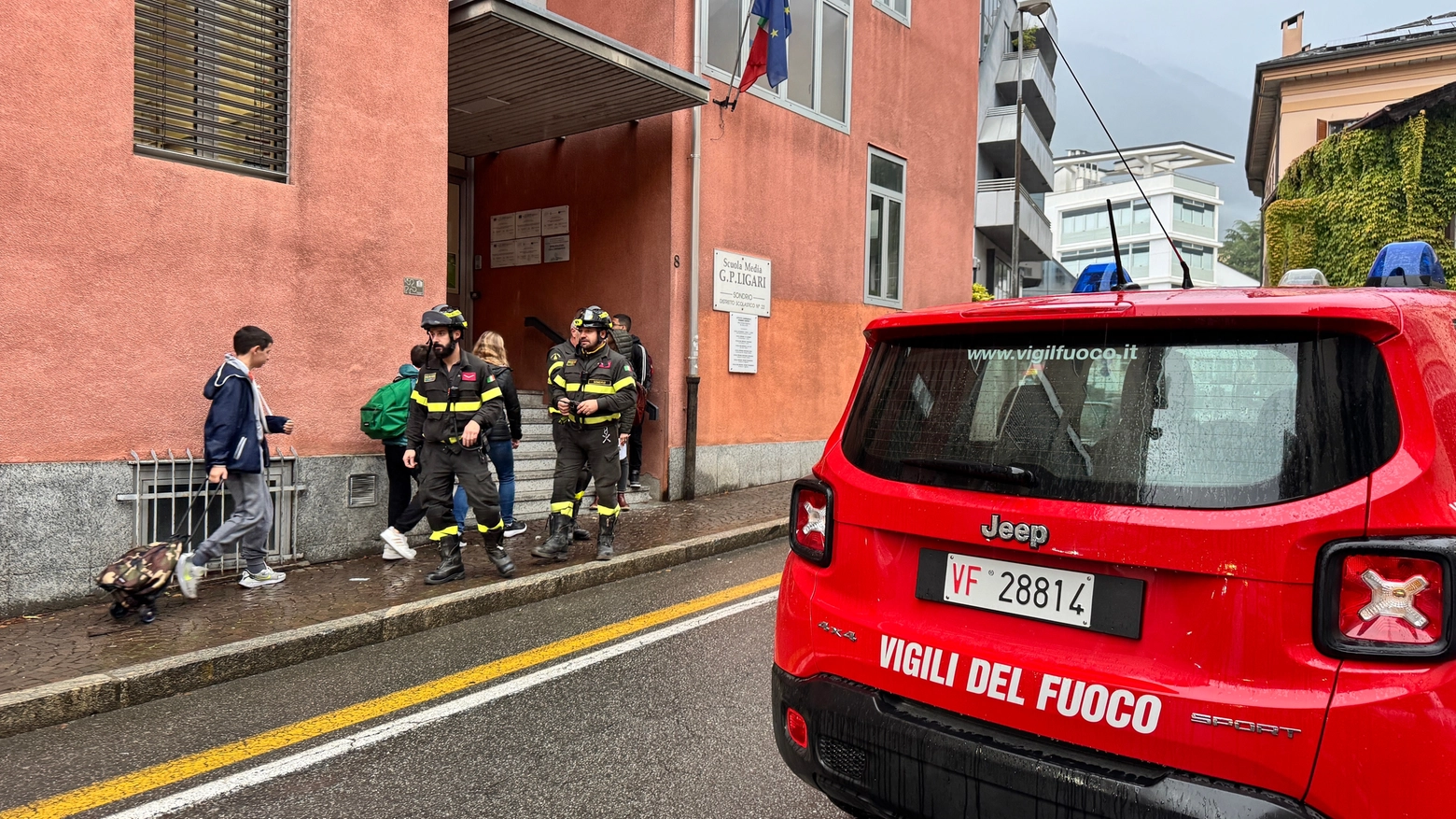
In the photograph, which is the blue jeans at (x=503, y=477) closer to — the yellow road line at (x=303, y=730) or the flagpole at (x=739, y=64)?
the yellow road line at (x=303, y=730)

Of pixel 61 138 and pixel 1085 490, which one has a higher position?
pixel 61 138

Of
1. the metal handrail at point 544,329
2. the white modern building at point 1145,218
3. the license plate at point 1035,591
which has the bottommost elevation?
the license plate at point 1035,591

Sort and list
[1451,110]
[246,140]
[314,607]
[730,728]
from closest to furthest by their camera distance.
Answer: [730,728]
[314,607]
[246,140]
[1451,110]

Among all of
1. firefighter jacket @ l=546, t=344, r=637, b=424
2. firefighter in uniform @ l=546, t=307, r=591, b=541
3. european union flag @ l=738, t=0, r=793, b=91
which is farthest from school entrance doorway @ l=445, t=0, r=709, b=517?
firefighter jacket @ l=546, t=344, r=637, b=424

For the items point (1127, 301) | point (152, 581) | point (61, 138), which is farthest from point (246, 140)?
point (1127, 301)

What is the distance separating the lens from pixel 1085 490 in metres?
2.18

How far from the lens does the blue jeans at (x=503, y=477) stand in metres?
7.79

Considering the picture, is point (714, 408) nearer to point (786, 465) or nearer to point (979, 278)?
point (786, 465)

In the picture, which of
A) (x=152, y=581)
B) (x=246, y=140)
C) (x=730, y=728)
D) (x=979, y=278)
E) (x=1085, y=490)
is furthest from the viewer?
(x=979, y=278)

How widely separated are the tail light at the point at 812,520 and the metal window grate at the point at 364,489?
5275mm

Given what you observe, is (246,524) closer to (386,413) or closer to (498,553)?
(386,413)

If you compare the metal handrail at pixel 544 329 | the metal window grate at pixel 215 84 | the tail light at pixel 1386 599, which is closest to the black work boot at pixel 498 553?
the metal window grate at pixel 215 84

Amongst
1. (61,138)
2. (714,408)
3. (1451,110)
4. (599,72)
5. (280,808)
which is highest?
(1451,110)

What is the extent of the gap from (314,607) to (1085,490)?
4.91 m
